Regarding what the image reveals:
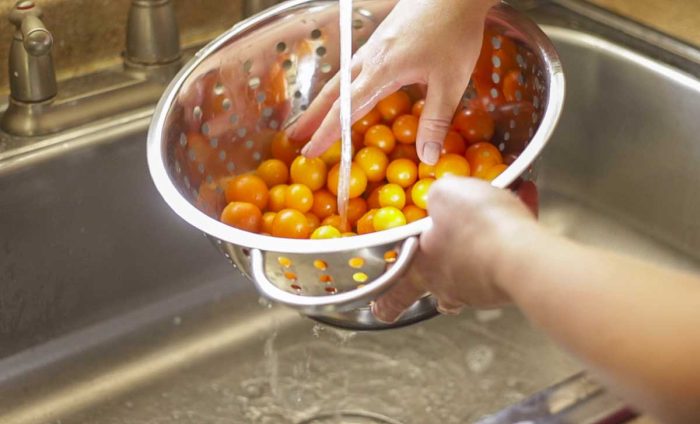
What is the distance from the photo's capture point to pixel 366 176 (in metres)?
0.97

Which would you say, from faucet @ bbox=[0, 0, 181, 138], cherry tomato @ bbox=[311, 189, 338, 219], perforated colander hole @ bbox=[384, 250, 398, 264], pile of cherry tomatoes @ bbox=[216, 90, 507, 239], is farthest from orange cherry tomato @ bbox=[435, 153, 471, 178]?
faucet @ bbox=[0, 0, 181, 138]

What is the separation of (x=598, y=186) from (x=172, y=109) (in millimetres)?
574

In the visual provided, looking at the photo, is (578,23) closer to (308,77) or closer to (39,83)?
(308,77)

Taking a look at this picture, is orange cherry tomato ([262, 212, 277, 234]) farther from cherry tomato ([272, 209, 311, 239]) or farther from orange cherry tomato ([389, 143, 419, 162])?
orange cherry tomato ([389, 143, 419, 162])

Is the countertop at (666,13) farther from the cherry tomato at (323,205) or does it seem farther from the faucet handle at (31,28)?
the faucet handle at (31,28)

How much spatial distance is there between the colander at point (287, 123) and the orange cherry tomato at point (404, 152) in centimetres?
7

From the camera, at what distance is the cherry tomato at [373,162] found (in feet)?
3.18

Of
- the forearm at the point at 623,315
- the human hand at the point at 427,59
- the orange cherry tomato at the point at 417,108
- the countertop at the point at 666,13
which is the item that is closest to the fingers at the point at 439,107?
the human hand at the point at 427,59

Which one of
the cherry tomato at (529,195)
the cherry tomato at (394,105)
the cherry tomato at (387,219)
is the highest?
the cherry tomato at (529,195)

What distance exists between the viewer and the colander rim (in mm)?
711

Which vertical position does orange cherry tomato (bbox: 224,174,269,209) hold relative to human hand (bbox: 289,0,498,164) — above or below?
below

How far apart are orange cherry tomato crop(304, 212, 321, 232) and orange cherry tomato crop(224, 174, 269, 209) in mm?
40

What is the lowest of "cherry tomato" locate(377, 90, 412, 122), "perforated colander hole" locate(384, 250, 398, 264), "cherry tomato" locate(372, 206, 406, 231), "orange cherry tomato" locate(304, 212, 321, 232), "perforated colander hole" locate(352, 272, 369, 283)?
"orange cherry tomato" locate(304, 212, 321, 232)

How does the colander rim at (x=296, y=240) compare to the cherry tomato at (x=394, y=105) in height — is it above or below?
above
